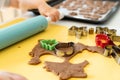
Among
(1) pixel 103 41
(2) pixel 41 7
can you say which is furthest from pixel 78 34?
(2) pixel 41 7

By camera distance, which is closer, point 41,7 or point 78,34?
point 78,34

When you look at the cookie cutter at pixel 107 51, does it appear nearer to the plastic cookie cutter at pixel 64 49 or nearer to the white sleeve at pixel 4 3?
the plastic cookie cutter at pixel 64 49

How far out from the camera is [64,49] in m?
0.66

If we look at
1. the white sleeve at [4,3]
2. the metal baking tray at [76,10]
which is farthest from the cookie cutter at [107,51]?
the white sleeve at [4,3]

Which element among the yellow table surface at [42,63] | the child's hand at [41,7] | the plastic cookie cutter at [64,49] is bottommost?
the yellow table surface at [42,63]

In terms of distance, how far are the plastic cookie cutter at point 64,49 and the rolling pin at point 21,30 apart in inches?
5.4

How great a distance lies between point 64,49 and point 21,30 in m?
0.17

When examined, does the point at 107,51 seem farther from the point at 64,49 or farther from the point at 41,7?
the point at 41,7

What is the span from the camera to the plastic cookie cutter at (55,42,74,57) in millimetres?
634

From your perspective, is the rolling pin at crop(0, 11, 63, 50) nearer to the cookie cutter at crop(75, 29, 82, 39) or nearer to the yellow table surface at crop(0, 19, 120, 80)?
the yellow table surface at crop(0, 19, 120, 80)

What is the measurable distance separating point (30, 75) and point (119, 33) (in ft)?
1.34

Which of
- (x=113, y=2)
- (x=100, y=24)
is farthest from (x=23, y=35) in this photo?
(x=113, y=2)

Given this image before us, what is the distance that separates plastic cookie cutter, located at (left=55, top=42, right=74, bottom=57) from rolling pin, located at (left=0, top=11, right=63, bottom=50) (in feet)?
0.45

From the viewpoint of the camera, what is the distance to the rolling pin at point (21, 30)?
0.67 metres
